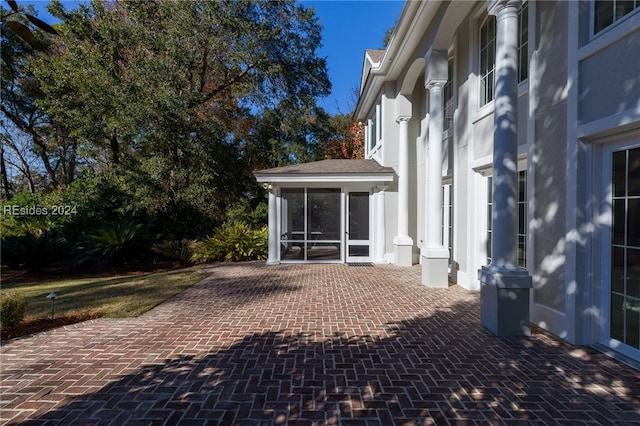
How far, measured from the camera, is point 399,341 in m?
4.46

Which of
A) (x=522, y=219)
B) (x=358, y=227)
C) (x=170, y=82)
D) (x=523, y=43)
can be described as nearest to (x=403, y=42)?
(x=523, y=43)

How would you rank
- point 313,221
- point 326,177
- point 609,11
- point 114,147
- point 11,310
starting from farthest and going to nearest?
point 114,147 → point 313,221 → point 326,177 → point 11,310 → point 609,11

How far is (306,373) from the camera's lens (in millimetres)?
3594

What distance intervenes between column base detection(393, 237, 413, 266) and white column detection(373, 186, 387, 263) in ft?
2.35

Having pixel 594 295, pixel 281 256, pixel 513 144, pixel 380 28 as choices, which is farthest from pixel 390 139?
pixel 380 28

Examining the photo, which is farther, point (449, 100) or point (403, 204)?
point (403, 204)

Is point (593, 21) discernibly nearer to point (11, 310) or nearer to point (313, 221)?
point (313, 221)

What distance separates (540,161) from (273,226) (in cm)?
793

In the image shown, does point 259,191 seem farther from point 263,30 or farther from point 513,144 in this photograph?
point 513,144

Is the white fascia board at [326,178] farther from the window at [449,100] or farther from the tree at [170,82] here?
the tree at [170,82]

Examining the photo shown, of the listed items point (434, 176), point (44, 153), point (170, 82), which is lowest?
point (434, 176)

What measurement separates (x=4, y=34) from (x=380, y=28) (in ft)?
77.7

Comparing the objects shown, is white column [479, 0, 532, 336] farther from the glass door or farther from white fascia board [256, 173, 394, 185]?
the glass door

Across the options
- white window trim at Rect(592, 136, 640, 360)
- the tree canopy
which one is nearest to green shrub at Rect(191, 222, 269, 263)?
the tree canopy
